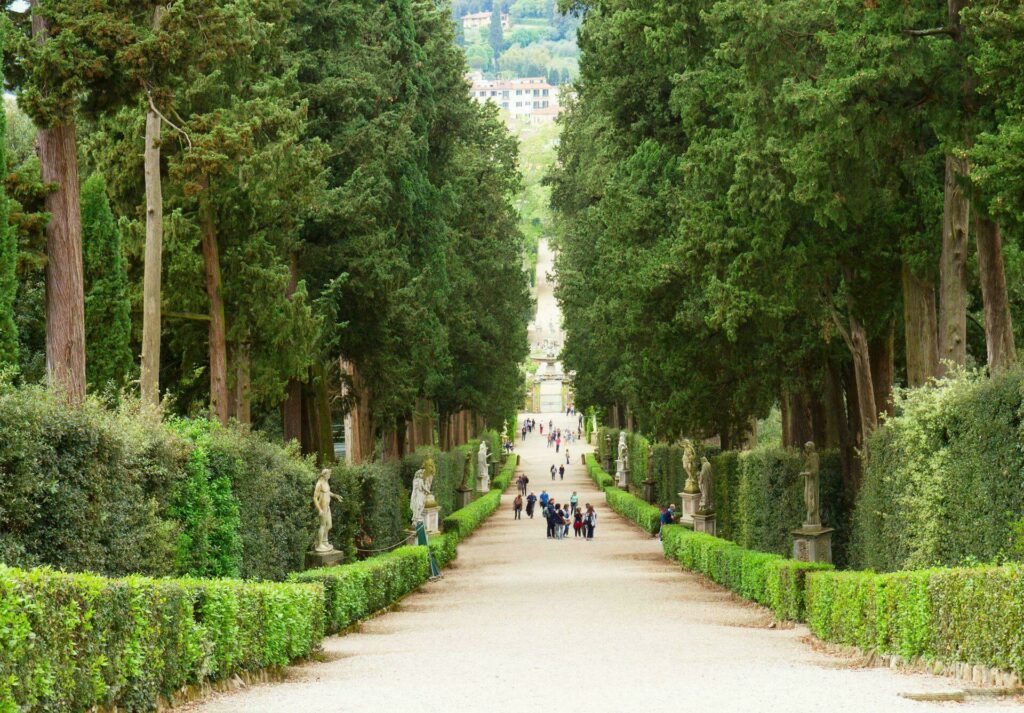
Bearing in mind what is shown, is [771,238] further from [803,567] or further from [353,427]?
[353,427]

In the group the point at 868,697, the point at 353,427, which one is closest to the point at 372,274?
the point at 353,427

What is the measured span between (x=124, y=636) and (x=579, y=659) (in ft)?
22.1

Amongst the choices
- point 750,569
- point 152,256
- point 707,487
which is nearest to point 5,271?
point 152,256

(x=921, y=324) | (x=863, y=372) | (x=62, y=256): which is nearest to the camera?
(x=62, y=256)

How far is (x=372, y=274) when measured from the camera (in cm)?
2903

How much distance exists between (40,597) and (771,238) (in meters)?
15.8

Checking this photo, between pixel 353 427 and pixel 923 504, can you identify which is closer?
pixel 923 504

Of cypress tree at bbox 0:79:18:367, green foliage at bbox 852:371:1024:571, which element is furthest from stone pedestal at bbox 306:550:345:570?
green foliage at bbox 852:371:1024:571

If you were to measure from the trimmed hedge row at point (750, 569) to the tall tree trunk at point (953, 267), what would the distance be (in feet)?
11.8

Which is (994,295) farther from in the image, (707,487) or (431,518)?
(431,518)

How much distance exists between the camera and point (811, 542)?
2459 cm

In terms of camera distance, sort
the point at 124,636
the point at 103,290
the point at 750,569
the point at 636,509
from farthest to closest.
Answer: the point at 636,509, the point at 103,290, the point at 750,569, the point at 124,636

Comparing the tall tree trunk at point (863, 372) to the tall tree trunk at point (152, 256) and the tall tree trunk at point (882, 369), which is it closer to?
the tall tree trunk at point (882, 369)

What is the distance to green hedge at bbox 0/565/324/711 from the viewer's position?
24.2 ft
